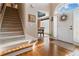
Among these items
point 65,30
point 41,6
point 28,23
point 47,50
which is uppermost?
point 41,6

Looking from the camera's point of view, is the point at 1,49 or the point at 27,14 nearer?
the point at 1,49

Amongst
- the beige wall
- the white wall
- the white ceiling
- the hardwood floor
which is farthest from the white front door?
the beige wall

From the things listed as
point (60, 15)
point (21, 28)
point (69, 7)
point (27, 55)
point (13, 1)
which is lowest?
point (27, 55)

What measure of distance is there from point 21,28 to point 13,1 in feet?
1.54

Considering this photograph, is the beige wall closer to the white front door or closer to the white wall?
the white front door

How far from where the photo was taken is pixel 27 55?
6.36ft

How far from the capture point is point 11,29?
1923 millimetres

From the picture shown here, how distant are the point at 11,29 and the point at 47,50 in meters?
0.70

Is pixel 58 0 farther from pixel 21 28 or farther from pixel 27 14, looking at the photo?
pixel 21 28

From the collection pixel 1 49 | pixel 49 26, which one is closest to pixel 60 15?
pixel 49 26

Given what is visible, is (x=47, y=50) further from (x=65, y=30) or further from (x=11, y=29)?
(x=11, y=29)

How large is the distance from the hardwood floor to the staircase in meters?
0.24

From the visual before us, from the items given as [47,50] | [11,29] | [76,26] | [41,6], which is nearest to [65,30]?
[76,26]

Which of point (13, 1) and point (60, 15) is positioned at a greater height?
point (13, 1)
